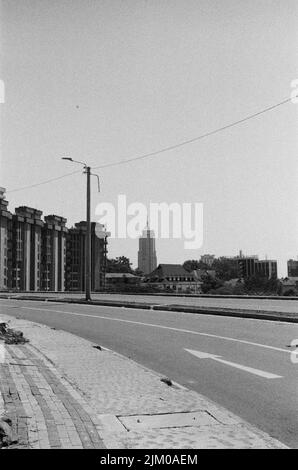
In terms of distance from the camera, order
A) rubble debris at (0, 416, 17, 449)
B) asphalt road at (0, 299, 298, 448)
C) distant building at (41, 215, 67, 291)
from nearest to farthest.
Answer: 1. rubble debris at (0, 416, 17, 449)
2. asphalt road at (0, 299, 298, 448)
3. distant building at (41, 215, 67, 291)

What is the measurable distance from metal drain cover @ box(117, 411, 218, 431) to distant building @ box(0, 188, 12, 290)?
347 feet

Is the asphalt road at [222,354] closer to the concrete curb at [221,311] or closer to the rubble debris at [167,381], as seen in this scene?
the rubble debris at [167,381]

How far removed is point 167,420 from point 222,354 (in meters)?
5.50

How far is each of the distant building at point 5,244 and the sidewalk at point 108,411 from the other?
102903 millimetres

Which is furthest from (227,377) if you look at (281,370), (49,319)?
(49,319)

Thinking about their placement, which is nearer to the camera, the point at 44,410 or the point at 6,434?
the point at 6,434

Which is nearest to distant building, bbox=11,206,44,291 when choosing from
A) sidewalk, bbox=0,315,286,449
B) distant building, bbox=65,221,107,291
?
distant building, bbox=65,221,107,291

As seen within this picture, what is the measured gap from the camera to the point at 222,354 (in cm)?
1121

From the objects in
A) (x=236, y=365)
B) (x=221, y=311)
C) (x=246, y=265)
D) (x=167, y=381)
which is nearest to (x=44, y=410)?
(x=167, y=381)

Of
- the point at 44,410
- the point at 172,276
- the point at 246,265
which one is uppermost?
the point at 246,265

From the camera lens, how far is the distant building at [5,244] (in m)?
111

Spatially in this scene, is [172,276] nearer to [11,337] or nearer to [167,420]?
[11,337]

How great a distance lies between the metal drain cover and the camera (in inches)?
221

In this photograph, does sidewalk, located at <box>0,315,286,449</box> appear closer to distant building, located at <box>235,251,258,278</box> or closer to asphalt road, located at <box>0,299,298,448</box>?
asphalt road, located at <box>0,299,298,448</box>
